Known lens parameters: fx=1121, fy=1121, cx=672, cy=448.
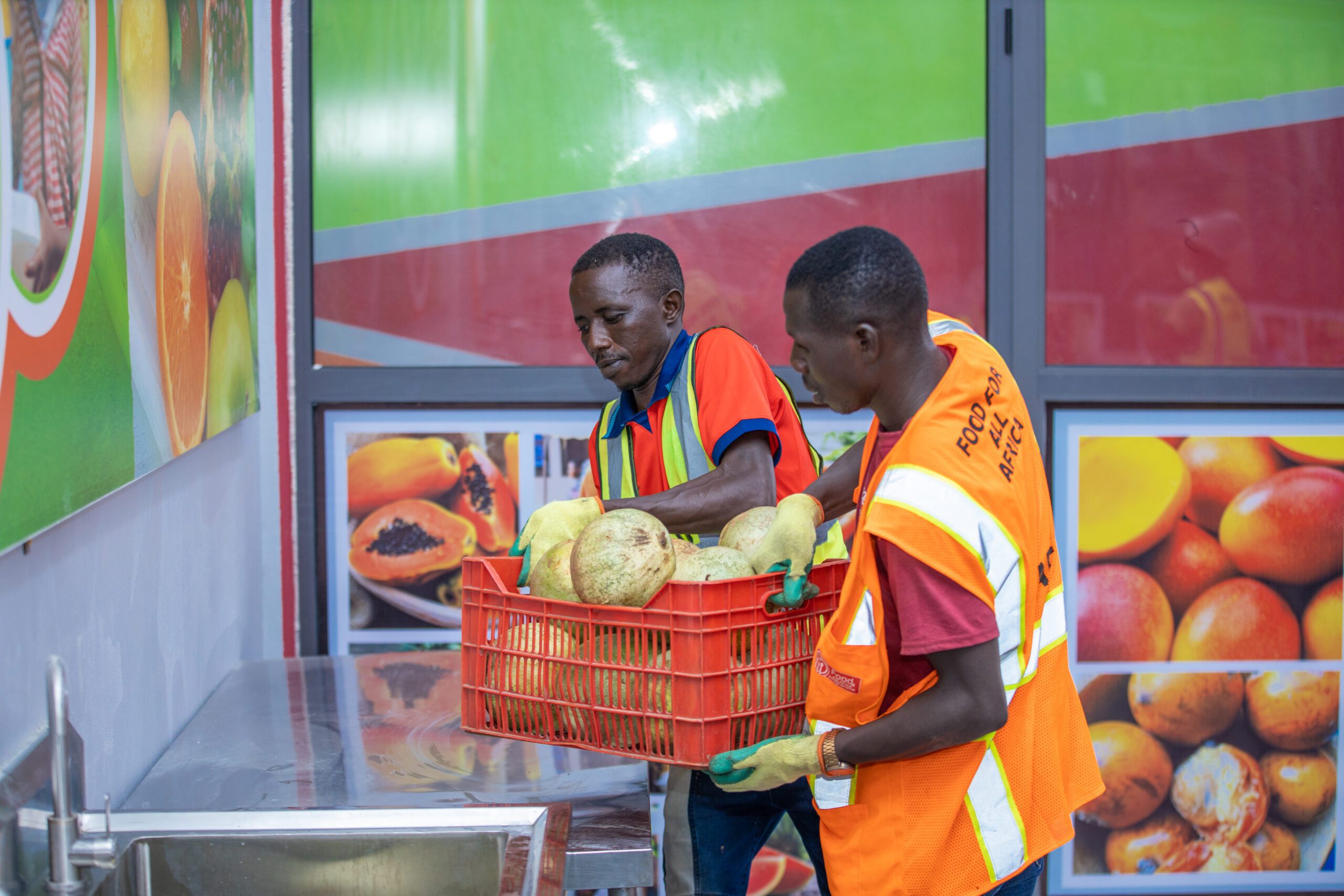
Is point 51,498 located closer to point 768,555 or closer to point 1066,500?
point 768,555

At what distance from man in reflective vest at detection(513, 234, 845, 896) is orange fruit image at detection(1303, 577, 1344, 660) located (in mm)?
1785

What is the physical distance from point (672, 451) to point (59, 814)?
1.23 metres

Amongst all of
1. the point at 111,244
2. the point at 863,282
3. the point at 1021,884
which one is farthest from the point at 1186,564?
the point at 111,244

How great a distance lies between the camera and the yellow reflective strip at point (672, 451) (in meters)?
2.24

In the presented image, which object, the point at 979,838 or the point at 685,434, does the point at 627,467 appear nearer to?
the point at 685,434

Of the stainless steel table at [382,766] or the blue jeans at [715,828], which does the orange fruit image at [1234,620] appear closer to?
the blue jeans at [715,828]

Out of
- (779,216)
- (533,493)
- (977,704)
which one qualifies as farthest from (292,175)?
(977,704)

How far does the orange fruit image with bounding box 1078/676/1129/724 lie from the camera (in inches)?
128

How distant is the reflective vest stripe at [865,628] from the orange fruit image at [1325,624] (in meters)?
2.41

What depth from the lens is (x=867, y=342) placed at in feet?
4.67

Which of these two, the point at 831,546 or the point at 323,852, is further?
the point at 831,546

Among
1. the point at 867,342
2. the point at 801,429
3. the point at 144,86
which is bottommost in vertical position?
the point at 801,429

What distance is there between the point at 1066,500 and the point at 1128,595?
33cm

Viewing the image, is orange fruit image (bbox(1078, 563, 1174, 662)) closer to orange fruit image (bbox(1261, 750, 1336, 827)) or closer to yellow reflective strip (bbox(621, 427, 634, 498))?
orange fruit image (bbox(1261, 750, 1336, 827))
